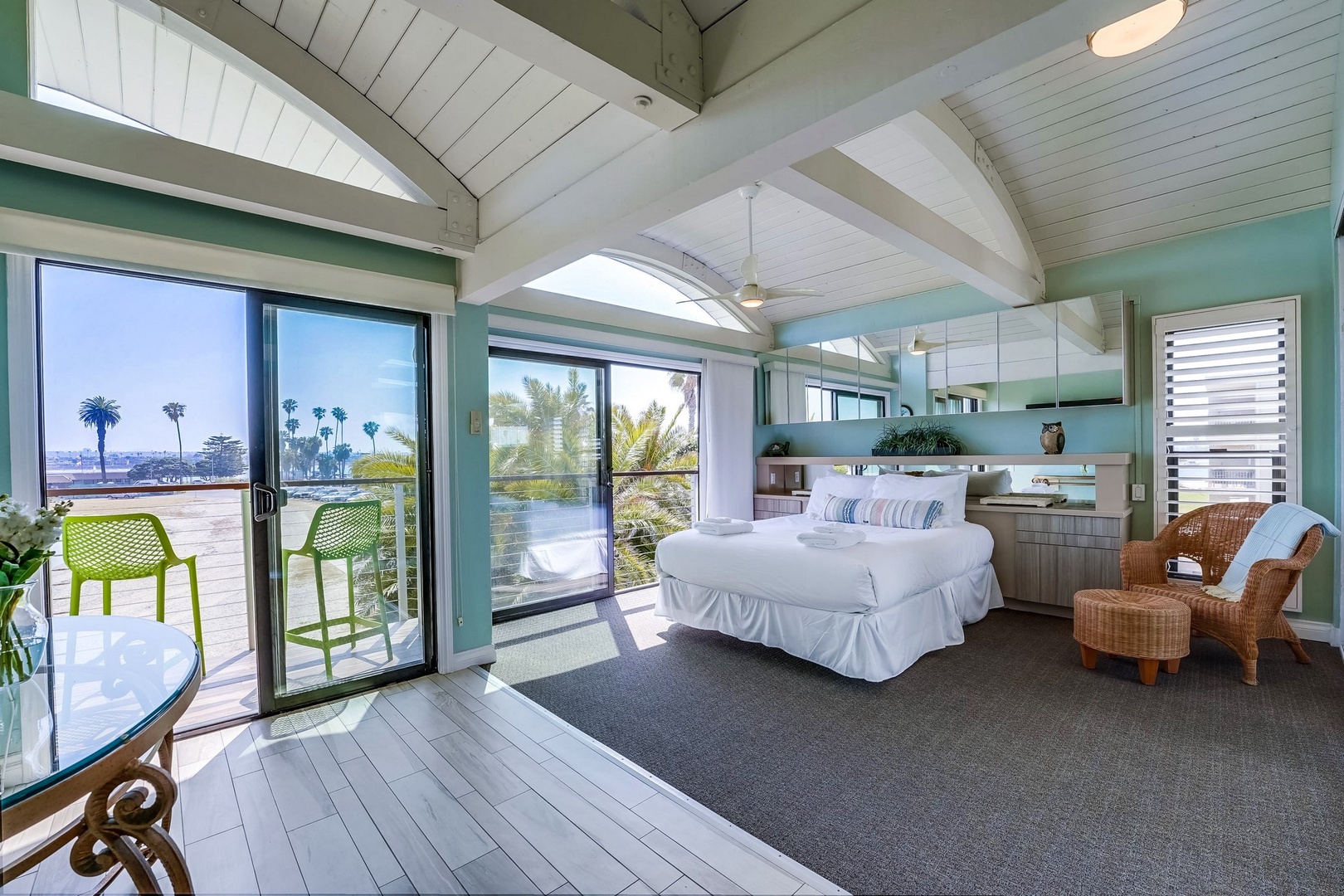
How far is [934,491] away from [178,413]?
5.28 meters

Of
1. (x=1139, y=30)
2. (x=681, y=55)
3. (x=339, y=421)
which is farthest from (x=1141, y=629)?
(x=339, y=421)

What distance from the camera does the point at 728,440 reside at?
19.4 feet

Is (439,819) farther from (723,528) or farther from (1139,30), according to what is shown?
(1139,30)

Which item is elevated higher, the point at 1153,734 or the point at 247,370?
the point at 247,370

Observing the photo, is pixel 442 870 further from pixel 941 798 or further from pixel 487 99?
pixel 487 99

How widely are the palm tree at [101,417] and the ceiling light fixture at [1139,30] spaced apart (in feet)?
17.0

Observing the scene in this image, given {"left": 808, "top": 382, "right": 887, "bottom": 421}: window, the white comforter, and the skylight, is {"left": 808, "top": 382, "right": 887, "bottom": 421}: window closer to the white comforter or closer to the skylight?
the skylight

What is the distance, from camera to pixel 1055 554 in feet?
14.1

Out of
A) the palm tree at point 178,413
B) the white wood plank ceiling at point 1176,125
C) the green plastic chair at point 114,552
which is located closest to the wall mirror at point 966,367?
the white wood plank ceiling at point 1176,125

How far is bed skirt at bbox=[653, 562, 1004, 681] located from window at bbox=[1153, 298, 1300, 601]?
1.44 metres

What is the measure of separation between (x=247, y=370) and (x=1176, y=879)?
404cm

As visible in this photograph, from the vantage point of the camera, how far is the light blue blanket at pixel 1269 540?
121 inches

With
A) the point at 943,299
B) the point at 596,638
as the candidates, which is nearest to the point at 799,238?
the point at 943,299

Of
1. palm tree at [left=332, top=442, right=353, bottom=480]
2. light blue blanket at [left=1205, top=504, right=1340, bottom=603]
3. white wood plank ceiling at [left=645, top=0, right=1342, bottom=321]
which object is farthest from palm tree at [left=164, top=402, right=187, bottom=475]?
light blue blanket at [left=1205, top=504, right=1340, bottom=603]
